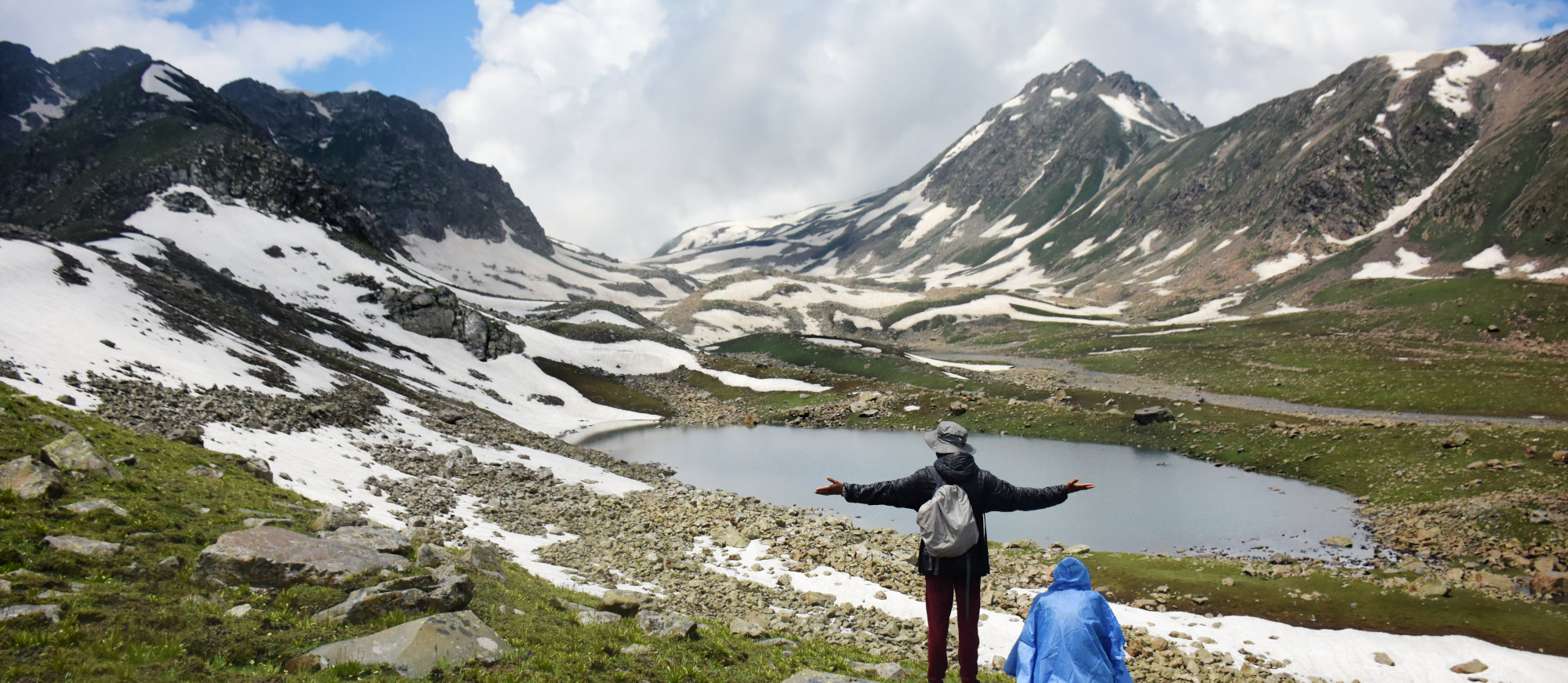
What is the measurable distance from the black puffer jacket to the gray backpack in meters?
0.24

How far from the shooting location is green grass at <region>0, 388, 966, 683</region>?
7.77m

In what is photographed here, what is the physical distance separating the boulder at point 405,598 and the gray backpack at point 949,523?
7694mm

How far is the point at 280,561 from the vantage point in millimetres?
11383

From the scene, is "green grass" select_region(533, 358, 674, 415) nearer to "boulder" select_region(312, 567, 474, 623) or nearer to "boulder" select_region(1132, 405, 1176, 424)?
"boulder" select_region(1132, 405, 1176, 424)

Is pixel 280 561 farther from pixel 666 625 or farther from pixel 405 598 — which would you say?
pixel 666 625

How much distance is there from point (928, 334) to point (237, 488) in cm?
14788

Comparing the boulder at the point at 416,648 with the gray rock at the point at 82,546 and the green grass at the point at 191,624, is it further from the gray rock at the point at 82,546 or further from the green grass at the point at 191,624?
the gray rock at the point at 82,546

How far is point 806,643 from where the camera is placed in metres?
16.0

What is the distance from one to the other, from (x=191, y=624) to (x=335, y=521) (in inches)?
284

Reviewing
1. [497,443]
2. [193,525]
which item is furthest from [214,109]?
[193,525]

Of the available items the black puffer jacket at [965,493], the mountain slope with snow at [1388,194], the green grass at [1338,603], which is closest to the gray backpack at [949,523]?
the black puffer jacket at [965,493]

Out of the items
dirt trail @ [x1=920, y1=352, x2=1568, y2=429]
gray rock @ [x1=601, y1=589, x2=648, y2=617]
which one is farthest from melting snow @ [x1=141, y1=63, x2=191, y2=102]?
gray rock @ [x1=601, y1=589, x2=648, y2=617]

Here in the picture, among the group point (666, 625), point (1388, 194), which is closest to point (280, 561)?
point (666, 625)

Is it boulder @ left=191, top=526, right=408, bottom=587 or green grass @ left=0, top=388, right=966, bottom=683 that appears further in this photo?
boulder @ left=191, top=526, right=408, bottom=587
